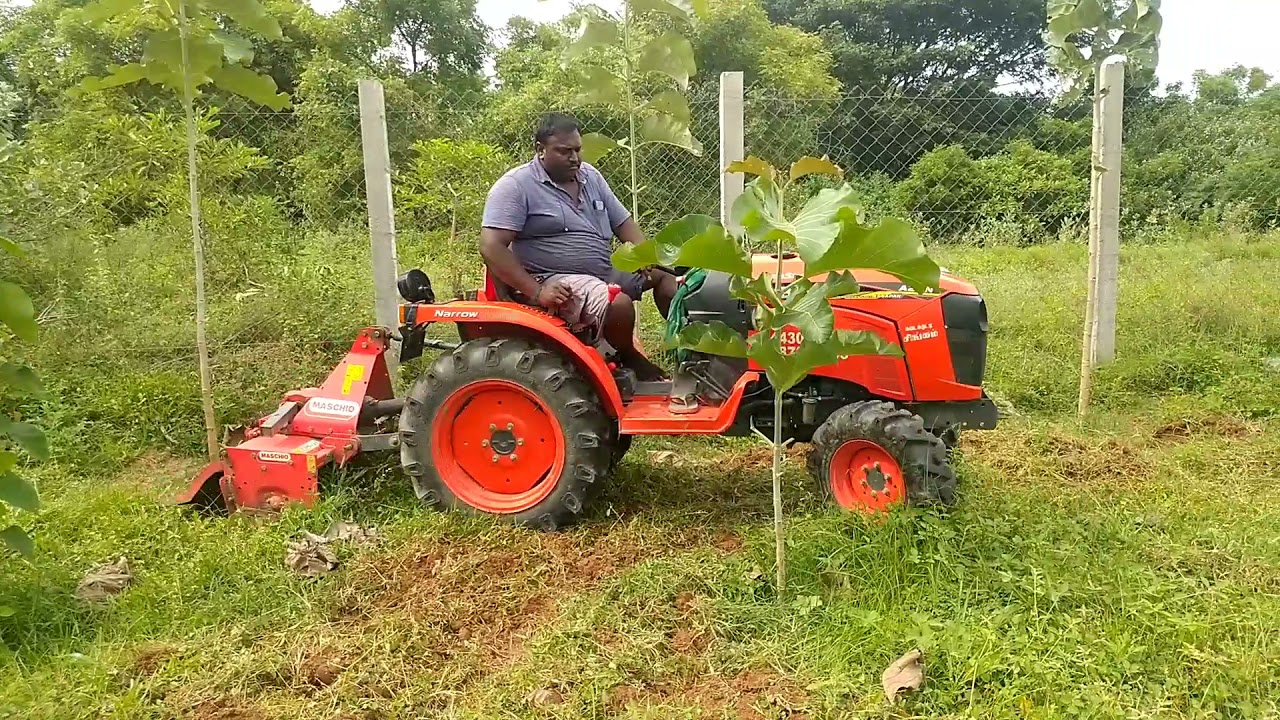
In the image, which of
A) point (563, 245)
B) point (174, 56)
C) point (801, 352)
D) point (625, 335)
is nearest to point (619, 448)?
point (625, 335)

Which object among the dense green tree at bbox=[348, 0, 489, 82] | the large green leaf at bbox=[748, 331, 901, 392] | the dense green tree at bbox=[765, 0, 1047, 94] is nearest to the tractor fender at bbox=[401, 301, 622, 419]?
the large green leaf at bbox=[748, 331, 901, 392]

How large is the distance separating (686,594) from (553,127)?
202 centimetres

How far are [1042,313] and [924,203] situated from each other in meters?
1.81

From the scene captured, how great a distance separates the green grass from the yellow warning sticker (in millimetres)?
392

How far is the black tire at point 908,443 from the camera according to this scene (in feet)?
10.5

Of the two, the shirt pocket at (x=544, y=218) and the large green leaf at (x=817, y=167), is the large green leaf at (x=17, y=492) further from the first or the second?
the large green leaf at (x=817, y=167)

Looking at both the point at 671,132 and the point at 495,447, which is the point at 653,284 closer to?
the point at 495,447

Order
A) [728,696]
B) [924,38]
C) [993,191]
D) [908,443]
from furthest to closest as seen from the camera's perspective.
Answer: [924,38]
[993,191]
[908,443]
[728,696]

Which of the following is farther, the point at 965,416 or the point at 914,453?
the point at 965,416

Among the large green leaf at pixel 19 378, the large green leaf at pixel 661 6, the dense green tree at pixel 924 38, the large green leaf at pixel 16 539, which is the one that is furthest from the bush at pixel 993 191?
the dense green tree at pixel 924 38

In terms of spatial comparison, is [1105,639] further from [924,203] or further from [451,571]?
[924,203]

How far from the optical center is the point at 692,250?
7.88 feet

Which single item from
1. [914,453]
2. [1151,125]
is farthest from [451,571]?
[1151,125]

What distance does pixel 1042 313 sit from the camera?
6.39 meters
